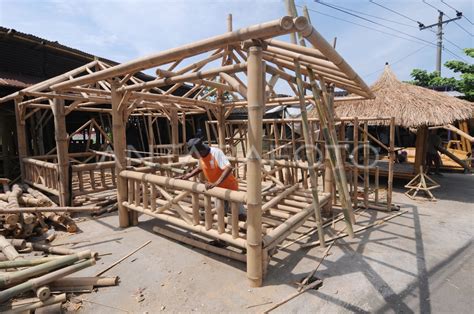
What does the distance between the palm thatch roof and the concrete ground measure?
3358mm

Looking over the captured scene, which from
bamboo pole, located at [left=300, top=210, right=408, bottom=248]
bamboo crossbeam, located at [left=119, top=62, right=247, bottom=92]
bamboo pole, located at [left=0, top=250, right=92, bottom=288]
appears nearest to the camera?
bamboo pole, located at [left=0, top=250, right=92, bottom=288]

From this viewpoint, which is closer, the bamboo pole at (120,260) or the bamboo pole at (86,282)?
the bamboo pole at (86,282)

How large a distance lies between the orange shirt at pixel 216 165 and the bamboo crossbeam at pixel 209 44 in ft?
4.59

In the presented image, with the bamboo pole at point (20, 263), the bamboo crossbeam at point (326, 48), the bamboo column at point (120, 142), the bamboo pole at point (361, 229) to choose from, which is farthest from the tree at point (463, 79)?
the bamboo pole at point (20, 263)

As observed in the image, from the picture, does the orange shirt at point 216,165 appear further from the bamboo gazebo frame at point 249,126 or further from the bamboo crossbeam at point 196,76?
the bamboo crossbeam at point 196,76

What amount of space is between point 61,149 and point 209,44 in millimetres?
4645

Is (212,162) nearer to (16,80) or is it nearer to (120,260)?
(120,260)

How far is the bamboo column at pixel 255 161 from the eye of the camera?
2746mm

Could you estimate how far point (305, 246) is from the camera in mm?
4035

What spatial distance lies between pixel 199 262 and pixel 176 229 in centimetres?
126

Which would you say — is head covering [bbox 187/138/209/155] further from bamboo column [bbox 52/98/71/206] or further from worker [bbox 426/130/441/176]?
worker [bbox 426/130/441/176]

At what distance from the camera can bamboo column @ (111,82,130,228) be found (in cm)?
466

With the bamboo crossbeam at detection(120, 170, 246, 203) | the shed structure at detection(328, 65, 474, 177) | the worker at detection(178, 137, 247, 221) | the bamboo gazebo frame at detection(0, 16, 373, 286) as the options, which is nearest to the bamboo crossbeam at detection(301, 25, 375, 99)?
the bamboo gazebo frame at detection(0, 16, 373, 286)

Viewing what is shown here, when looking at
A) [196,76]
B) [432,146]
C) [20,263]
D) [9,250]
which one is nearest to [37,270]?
[20,263]
